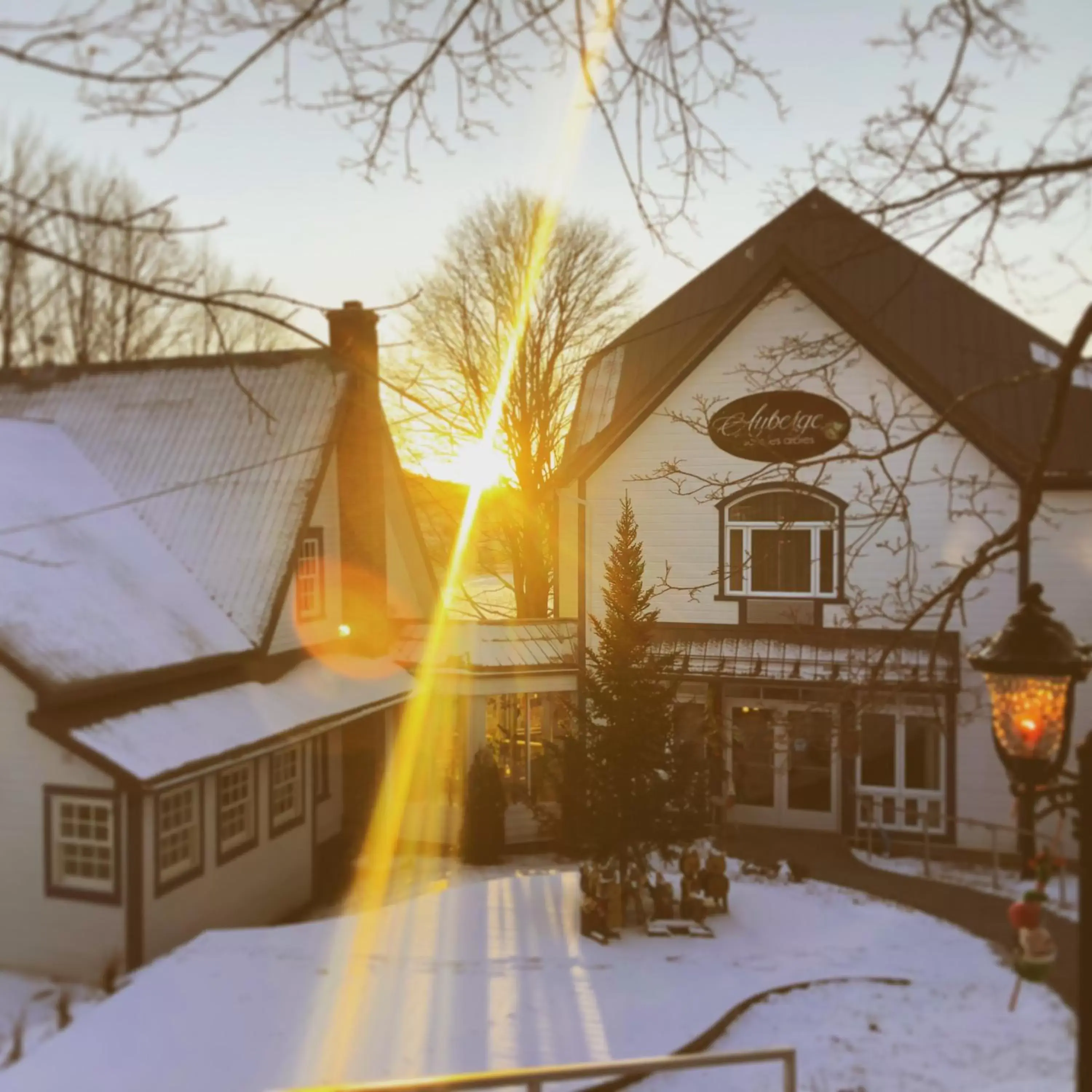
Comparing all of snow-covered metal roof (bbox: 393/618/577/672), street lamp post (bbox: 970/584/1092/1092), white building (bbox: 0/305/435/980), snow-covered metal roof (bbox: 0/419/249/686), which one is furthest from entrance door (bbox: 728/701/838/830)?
street lamp post (bbox: 970/584/1092/1092)

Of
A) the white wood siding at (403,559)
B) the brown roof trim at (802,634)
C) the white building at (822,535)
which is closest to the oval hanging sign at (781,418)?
the white building at (822,535)

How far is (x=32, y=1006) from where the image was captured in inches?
339

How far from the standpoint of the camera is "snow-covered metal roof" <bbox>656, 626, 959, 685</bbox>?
1220 centimetres

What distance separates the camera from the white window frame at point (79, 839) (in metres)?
9.41

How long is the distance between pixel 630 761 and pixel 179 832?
16.3 feet

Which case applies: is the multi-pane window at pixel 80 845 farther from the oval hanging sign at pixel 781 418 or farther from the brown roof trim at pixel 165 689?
the oval hanging sign at pixel 781 418

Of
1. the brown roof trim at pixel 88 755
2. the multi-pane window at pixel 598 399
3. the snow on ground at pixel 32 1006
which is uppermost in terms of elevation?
the multi-pane window at pixel 598 399

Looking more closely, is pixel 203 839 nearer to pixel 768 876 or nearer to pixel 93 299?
pixel 768 876

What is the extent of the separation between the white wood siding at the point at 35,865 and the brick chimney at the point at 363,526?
5738 mm

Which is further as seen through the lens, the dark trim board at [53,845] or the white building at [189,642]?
the white building at [189,642]

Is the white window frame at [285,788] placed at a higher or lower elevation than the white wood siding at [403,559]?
lower

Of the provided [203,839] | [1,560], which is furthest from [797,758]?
[1,560]

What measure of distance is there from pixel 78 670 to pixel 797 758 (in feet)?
32.6

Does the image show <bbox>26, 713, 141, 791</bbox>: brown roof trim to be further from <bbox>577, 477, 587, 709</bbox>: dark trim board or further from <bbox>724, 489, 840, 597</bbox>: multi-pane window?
<bbox>724, 489, 840, 597</bbox>: multi-pane window
